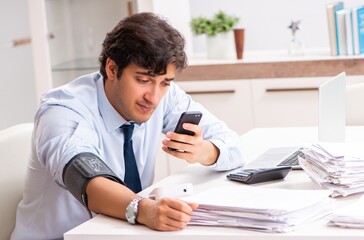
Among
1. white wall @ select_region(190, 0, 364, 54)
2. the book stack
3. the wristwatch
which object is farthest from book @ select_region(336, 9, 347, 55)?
the wristwatch

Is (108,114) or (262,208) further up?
(108,114)

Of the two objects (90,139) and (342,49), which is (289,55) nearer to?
(342,49)

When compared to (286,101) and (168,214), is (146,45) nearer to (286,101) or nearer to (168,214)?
(168,214)

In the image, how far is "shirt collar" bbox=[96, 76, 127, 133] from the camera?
238 centimetres

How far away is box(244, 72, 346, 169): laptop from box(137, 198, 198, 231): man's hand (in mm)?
604

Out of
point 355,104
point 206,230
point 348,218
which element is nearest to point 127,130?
point 206,230

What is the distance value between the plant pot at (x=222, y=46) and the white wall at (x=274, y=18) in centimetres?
23

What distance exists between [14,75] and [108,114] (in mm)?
2423

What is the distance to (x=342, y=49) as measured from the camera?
4297 mm

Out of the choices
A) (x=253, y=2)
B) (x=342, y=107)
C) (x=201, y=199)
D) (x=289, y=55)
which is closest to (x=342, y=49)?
(x=289, y=55)

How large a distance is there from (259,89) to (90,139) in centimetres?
230

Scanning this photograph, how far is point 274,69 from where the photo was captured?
4297 millimetres

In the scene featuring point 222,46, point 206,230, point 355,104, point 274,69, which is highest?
point 222,46

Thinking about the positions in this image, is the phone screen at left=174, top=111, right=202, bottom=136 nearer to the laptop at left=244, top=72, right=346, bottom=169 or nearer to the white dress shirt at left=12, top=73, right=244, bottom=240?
the white dress shirt at left=12, top=73, right=244, bottom=240
